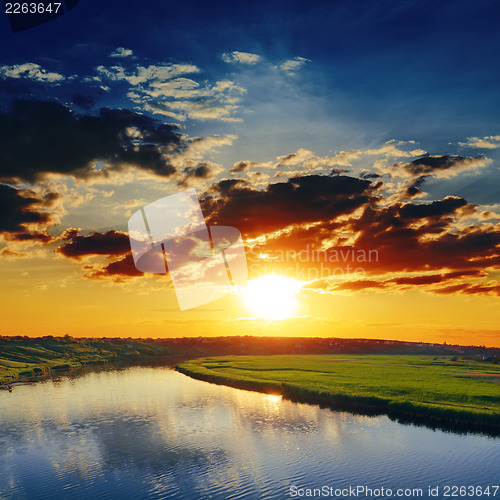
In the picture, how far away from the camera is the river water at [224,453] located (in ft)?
105

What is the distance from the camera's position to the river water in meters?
32.0

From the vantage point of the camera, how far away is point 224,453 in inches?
1585

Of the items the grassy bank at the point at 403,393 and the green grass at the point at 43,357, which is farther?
the green grass at the point at 43,357

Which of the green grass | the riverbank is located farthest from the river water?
the green grass

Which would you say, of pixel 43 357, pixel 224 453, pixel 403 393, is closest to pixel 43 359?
pixel 43 357

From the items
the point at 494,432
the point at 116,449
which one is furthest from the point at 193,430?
the point at 494,432

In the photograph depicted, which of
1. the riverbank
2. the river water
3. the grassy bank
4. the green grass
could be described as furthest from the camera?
the green grass

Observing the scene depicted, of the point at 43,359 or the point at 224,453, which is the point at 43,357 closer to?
the point at 43,359

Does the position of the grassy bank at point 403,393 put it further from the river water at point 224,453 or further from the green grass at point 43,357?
the green grass at point 43,357

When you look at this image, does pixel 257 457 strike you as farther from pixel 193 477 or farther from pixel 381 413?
pixel 381 413

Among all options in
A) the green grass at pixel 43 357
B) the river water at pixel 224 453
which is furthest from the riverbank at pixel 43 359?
the river water at pixel 224 453

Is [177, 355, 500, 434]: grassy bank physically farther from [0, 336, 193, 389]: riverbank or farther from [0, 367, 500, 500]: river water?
[0, 336, 193, 389]: riverbank

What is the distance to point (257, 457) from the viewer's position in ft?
127

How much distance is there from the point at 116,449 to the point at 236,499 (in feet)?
57.3
